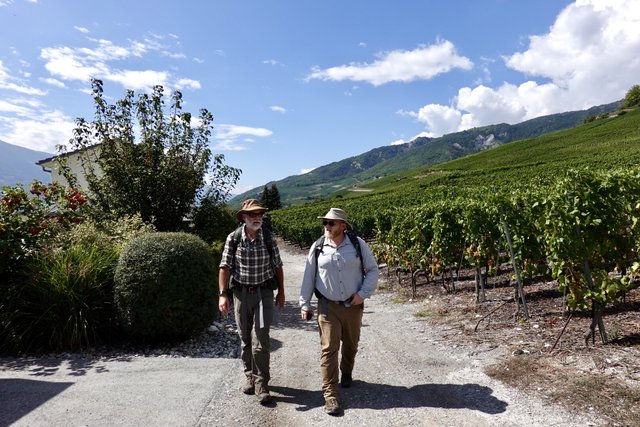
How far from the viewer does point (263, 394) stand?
4453mm

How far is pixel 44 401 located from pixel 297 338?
361cm

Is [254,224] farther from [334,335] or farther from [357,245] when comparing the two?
[334,335]

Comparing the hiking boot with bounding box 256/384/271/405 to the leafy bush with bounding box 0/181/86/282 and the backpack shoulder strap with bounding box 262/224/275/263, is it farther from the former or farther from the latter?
the leafy bush with bounding box 0/181/86/282

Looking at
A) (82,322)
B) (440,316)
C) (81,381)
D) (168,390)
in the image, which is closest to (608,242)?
(440,316)

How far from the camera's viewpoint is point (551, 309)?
23.9ft

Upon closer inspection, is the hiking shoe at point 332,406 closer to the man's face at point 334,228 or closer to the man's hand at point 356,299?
the man's hand at point 356,299

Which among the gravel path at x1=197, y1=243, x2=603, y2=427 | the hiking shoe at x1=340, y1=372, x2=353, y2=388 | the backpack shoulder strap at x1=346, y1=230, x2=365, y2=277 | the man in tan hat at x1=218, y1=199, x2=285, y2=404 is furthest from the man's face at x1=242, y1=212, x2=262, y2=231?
the hiking shoe at x1=340, y1=372, x2=353, y2=388

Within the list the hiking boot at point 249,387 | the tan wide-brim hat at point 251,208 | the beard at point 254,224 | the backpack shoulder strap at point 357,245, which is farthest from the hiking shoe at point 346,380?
the tan wide-brim hat at point 251,208

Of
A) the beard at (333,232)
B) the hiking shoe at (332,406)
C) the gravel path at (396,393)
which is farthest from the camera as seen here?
the beard at (333,232)

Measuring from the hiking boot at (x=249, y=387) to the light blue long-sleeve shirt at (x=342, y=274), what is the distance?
1.09 m

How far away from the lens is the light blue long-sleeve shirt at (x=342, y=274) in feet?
14.7

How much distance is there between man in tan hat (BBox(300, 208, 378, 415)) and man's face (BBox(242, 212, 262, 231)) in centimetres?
68

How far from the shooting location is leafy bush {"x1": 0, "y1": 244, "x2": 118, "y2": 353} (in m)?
6.06

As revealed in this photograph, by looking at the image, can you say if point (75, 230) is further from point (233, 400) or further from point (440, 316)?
point (440, 316)
